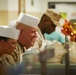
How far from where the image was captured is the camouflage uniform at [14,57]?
61.7 inches

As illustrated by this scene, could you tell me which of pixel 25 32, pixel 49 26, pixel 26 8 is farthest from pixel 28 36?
pixel 26 8

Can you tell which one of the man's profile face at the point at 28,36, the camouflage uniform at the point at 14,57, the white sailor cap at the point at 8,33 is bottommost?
the camouflage uniform at the point at 14,57

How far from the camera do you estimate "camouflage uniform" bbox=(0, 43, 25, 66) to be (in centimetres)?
157

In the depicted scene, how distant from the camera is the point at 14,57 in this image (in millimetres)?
1761

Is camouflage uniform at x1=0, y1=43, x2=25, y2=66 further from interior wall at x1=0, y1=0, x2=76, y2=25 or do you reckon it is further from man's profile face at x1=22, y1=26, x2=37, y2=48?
interior wall at x1=0, y1=0, x2=76, y2=25

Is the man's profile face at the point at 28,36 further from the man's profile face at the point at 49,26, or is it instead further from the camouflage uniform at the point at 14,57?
the man's profile face at the point at 49,26

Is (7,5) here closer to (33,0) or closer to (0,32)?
(33,0)

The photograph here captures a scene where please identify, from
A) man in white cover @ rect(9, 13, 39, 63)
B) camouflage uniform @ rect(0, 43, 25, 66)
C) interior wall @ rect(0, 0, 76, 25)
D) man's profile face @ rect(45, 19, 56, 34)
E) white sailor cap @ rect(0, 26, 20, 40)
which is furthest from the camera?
interior wall @ rect(0, 0, 76, 25)

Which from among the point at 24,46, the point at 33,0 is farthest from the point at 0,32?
the point at 33,0

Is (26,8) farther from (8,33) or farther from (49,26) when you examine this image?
(8,33)

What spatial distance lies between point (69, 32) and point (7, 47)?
2.21 feet

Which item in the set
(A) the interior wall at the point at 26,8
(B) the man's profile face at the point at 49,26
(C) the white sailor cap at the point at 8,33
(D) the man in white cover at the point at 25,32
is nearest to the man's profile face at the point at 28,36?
(D) the man in white cover at the point at 25,32

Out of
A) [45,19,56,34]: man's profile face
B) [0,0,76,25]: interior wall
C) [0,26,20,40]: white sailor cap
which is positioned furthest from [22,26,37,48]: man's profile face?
[0,0,76,25]: interior wall

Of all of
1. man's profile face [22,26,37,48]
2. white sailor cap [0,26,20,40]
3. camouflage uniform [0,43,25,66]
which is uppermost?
white sailor cap [0,26,20,40]
